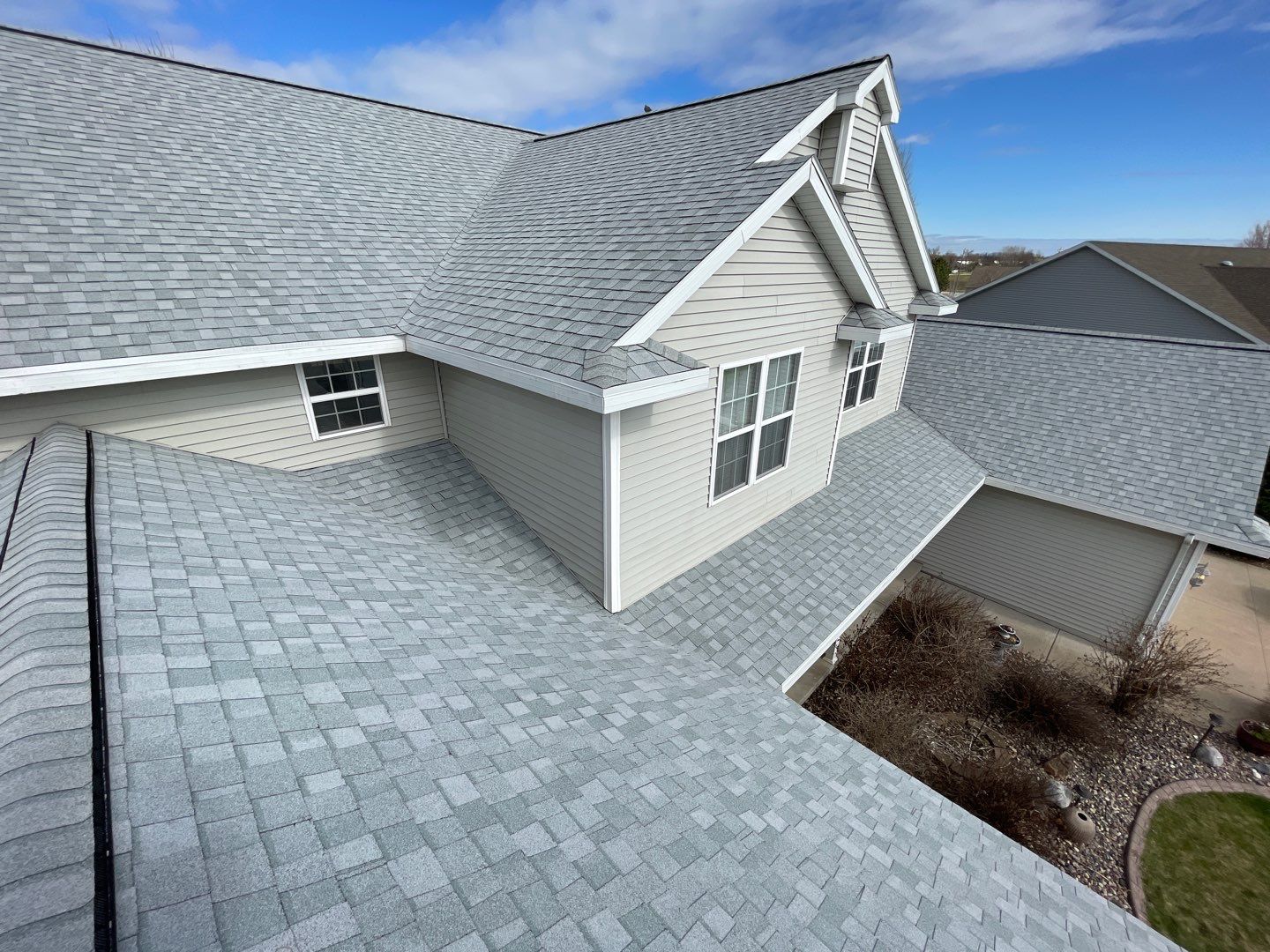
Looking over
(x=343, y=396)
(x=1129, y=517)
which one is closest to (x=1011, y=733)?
(x=1129, y=517)

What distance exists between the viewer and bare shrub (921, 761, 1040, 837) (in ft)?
21.8

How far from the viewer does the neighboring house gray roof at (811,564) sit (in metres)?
5.98

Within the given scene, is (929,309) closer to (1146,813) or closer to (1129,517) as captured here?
(1129,517)

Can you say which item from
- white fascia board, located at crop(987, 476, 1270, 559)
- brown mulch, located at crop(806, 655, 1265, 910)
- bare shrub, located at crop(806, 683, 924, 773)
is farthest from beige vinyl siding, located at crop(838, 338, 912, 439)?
brown mulch, located at crop(806, 655, 1265, 910)

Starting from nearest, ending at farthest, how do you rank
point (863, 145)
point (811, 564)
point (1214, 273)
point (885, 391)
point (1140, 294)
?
point (811, 564) → point (863, 145) → point (885, 391) → point (1140, 294) → point (1214, 273)

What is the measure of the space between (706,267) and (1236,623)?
15.3 meters

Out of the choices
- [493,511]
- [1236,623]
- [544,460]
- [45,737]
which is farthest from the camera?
[1236,623]

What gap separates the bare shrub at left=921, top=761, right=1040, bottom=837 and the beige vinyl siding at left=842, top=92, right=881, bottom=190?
30.7 ft

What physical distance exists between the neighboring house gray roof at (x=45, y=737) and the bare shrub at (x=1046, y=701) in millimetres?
11070

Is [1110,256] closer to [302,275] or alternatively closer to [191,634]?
[302,275]

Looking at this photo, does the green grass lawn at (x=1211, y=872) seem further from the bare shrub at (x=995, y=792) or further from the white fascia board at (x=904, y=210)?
the white fascia board at (x=904, y=210)

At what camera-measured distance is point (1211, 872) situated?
6.48 meters

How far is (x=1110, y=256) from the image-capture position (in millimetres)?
20641

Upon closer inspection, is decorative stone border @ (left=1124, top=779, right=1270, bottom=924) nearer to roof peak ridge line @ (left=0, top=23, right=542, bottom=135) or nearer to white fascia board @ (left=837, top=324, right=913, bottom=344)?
white fascia board @ (left=837, top=324, right=913, bottom=344)
